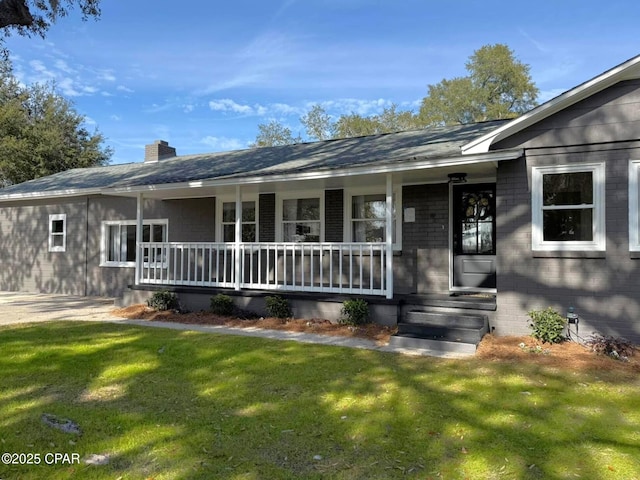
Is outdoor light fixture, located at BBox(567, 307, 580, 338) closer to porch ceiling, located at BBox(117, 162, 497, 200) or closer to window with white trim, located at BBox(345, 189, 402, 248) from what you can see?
porch ceiling, located at BBox(117, 162, 497, 200)

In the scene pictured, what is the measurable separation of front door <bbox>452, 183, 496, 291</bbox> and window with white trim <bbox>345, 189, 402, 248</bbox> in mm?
1624

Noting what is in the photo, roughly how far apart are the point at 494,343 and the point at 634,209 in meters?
2.75

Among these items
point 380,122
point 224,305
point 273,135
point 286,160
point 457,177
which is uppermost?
point 273,135

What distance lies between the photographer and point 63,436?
3.61 meters

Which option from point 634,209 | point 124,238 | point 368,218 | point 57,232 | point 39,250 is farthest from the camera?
point 39,250

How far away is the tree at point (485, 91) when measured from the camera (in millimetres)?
36656

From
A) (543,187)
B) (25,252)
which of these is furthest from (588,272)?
(25,252)

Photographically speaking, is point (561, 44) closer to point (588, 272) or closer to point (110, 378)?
point (588, 272)

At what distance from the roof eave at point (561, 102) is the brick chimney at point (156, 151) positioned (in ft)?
39.1

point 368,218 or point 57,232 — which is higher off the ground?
point 368,218

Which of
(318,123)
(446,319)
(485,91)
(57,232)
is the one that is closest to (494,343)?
(446,319)

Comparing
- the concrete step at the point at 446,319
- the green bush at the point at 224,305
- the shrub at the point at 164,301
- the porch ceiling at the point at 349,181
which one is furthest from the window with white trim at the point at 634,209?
the shrub at the point at 164,301

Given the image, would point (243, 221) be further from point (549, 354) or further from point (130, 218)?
point (549, 354)

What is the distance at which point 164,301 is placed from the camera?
9914 mm
